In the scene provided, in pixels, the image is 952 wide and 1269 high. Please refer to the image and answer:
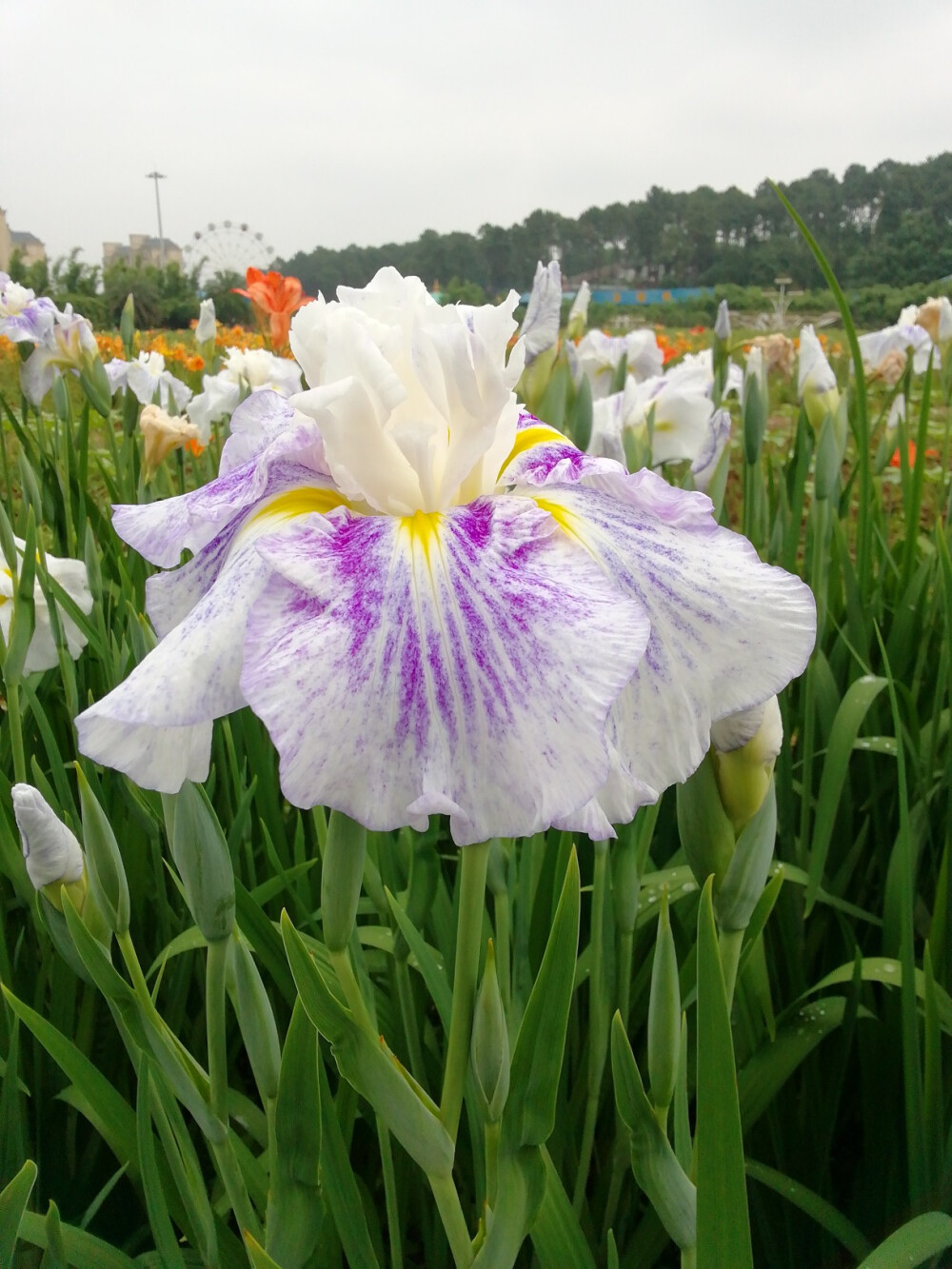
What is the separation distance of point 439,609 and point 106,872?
38 centimetres

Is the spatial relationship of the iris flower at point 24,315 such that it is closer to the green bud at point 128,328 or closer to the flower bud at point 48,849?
the green bud at point 128,328

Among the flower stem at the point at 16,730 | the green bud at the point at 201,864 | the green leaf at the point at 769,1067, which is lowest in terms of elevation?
the green leaf at the point at 769,1067

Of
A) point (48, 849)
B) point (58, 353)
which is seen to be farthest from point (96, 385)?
point (48, 849)

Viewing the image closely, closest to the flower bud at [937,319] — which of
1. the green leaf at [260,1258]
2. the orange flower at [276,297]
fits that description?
the orange flower at [276,297]

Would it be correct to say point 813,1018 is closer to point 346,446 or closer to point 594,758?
point 594,758

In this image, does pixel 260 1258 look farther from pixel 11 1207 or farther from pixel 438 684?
pixel 438 684

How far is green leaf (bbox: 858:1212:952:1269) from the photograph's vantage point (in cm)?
75

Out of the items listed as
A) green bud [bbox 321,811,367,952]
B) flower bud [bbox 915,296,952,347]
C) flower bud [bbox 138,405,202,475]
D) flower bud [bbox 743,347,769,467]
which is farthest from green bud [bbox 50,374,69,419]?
flower bud [bbox 915,296,952,347]

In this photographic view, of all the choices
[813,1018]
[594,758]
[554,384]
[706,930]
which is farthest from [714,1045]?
[554,384]

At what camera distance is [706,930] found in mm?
593

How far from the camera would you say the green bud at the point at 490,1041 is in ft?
2.07

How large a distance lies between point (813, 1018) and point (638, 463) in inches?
42.2

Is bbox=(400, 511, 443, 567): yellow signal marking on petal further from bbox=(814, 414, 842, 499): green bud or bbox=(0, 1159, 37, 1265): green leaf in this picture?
bbox=(814, 414, 842, 499): green bud

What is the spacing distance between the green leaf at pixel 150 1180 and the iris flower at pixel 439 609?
0.30 m
